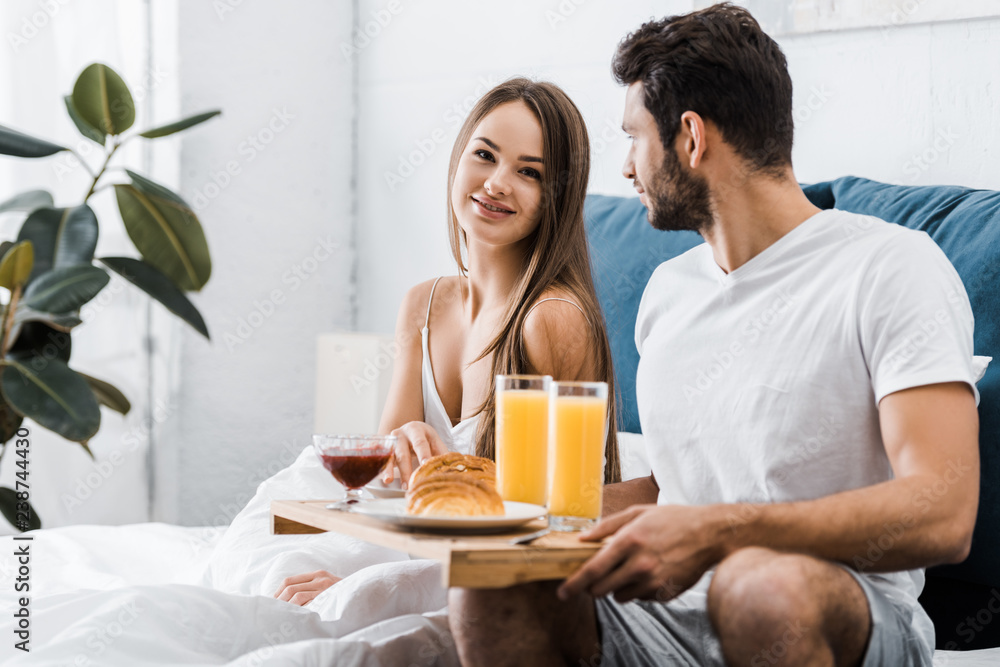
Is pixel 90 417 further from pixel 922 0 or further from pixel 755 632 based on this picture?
pixel 922 0

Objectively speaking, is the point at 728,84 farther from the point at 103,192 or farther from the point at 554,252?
the point at 103,192

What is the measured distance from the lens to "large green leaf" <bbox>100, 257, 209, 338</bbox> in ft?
4.04

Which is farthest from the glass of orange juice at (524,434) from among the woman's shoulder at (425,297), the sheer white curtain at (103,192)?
the sheer white curtain at (103,192)

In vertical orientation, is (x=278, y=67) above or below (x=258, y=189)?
above

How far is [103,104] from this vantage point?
4.28 feet

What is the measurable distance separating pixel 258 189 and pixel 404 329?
1853 mm

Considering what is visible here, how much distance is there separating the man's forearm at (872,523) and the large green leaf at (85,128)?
91 cm

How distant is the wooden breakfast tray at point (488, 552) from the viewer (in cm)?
85

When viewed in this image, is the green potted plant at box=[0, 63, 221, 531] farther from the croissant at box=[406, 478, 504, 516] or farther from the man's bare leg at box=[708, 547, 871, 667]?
the man's bare leg at box=[708, 547, 871, 667]

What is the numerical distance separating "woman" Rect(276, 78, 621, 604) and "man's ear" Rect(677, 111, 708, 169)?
1.39 ft

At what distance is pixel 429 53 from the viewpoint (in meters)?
3.51

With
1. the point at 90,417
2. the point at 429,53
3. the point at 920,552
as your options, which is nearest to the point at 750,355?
the point at 920,552

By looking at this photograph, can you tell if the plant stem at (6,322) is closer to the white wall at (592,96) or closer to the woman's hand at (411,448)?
the woman's hand at (411,448)

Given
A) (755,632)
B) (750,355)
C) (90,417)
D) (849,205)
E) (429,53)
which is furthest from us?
(429,53)
